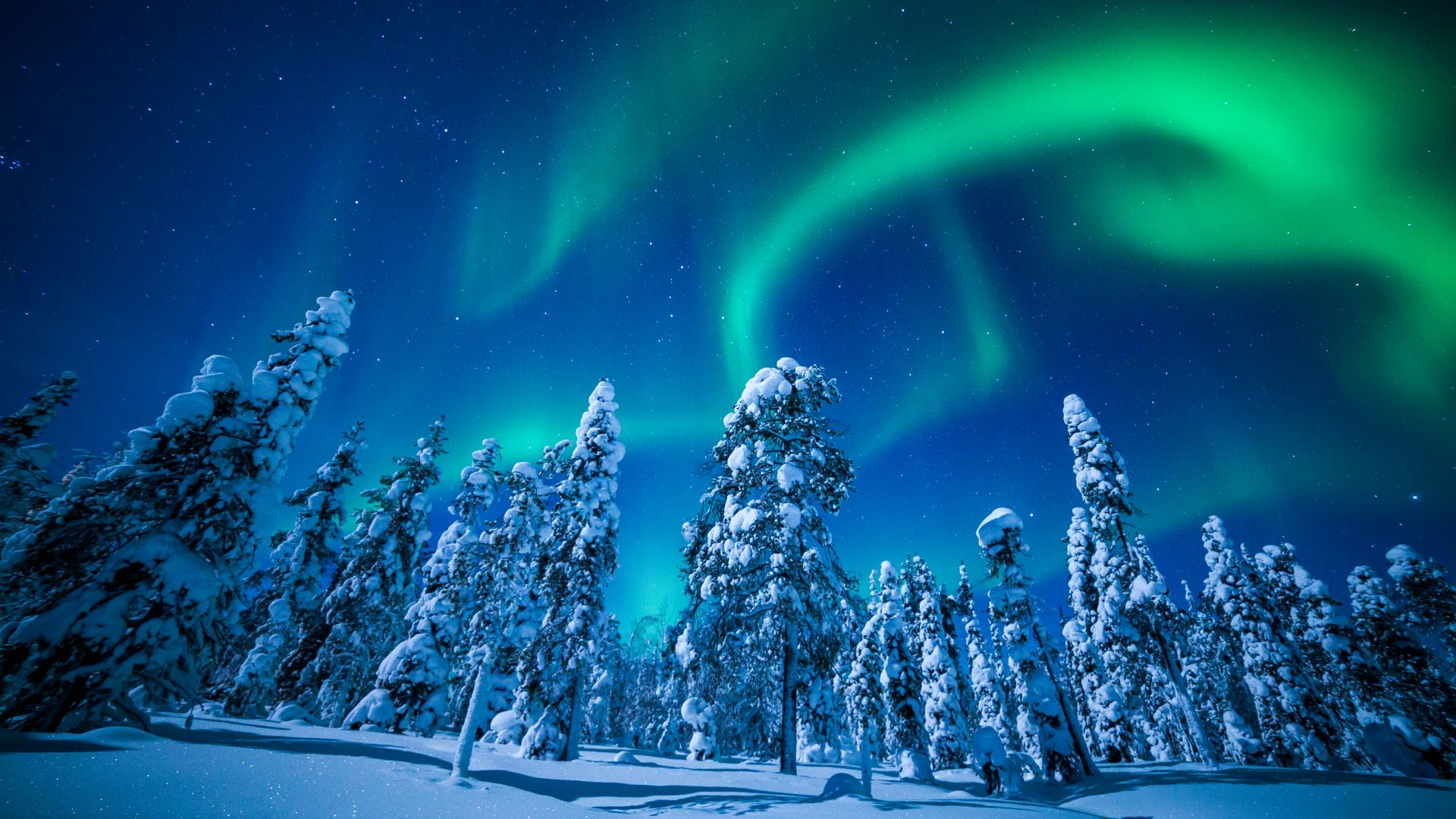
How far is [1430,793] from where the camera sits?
12.5 metres

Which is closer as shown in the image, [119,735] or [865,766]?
[119,735]

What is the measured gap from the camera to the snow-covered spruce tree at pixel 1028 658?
18.1 m

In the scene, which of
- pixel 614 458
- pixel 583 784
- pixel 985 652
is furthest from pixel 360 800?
pixel 985 652

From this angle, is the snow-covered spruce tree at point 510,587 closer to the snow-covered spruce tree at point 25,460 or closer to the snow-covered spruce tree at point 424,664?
the snow-covered spruce tree at point 424,664

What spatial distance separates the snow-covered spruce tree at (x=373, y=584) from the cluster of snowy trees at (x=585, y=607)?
0.12 metres

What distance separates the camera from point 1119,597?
2211cm

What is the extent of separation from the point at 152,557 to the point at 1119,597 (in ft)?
107

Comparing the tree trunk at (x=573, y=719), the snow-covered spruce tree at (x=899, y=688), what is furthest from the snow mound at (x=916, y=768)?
the tree trunk at (x=573, y=719)

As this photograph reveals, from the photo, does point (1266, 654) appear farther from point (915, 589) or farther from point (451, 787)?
point (451, 787)

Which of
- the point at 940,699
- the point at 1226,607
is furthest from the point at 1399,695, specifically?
the point at 940,699

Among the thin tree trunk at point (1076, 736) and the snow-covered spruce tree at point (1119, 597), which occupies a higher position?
the snow-covered spruce tree at point (1119, 597)

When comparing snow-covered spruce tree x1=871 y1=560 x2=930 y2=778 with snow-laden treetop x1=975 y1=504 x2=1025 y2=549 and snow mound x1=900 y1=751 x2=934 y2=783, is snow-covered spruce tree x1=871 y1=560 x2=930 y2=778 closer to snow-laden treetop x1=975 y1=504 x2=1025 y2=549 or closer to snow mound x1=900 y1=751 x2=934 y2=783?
→ snow mound x1=900 y1=751 x2=934 y2=783

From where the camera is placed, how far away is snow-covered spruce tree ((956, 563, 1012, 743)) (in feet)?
117

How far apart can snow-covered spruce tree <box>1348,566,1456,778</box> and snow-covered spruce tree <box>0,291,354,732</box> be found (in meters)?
43.0
